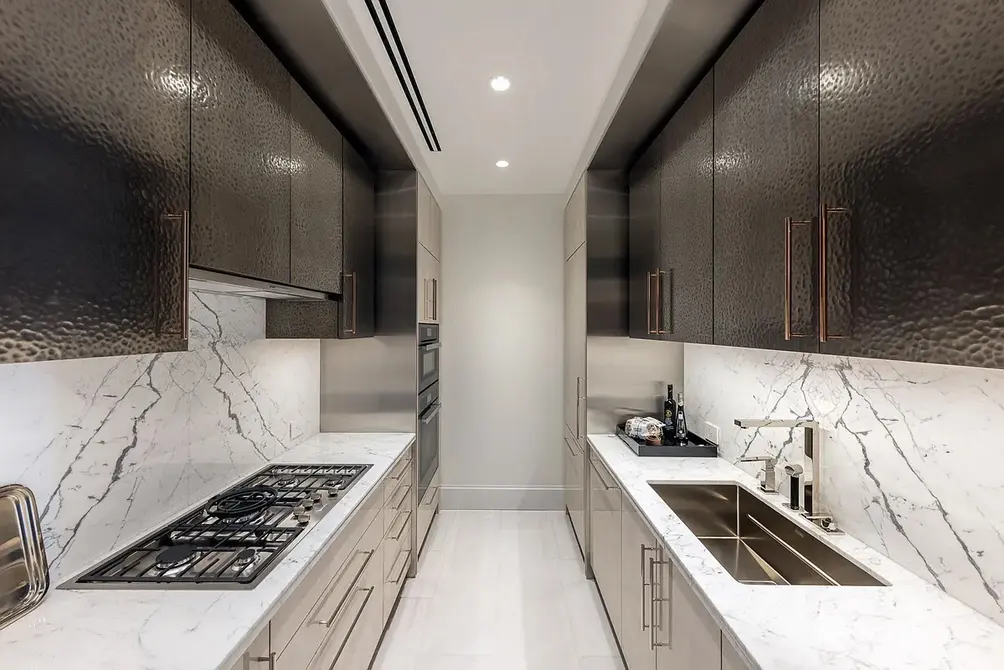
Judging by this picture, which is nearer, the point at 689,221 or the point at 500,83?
the point at 689,221

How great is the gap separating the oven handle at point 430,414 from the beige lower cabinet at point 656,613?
1.52m

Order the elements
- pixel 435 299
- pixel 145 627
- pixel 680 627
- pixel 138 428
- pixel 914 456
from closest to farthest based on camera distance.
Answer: pixel 145 627 < pixel 914 456 < pixel 680 627 < pixel 138 428 < pixel 435 299

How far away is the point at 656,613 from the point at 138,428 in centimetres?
180

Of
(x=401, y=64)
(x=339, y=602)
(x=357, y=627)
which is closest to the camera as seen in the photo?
(x=339, y=602)

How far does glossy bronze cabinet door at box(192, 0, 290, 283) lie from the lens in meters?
1.38

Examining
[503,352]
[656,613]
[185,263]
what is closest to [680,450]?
[656,613]

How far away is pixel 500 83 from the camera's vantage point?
248cm

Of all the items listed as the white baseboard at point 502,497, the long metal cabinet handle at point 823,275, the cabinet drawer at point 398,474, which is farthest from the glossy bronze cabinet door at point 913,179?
the white baseboard at point 502,497

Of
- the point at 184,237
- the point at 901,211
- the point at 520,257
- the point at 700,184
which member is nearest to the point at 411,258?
the point at 520,257

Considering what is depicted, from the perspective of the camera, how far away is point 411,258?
3.38m

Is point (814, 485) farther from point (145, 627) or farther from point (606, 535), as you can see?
point (145, 627)

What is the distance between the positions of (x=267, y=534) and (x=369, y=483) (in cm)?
60

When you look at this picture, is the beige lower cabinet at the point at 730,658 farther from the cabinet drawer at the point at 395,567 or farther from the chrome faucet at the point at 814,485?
the cabinet drawer at the point at 395,567

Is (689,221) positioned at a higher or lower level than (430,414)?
higher
